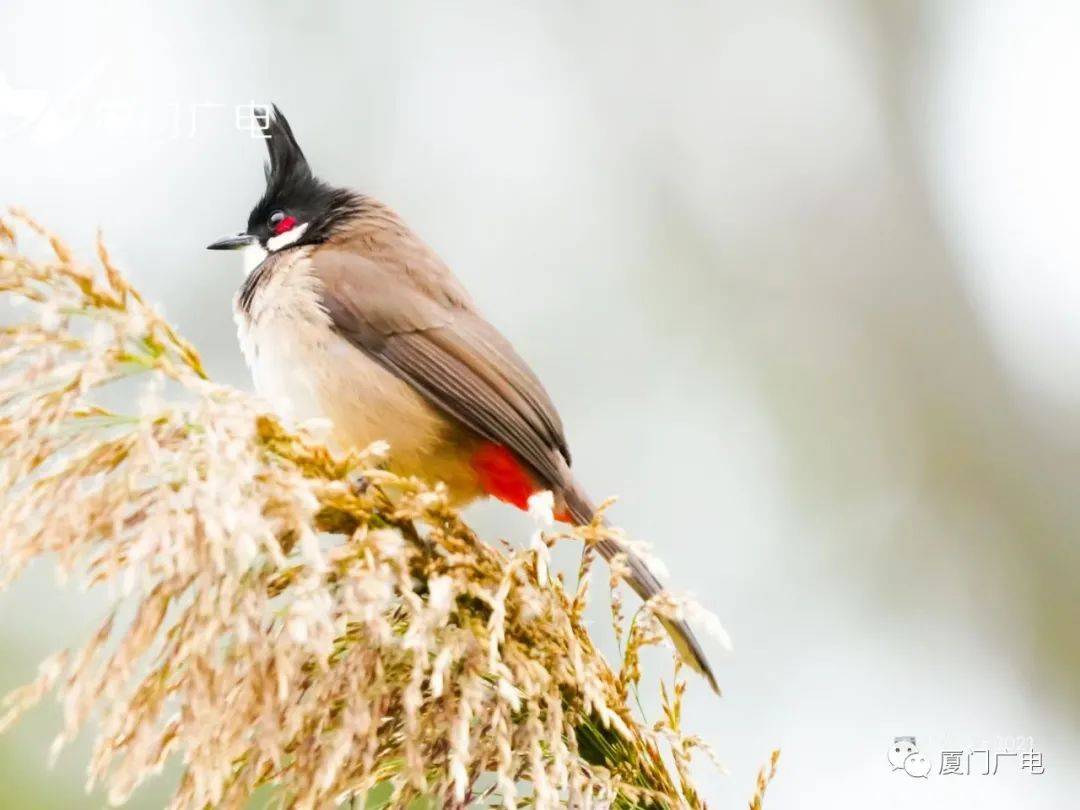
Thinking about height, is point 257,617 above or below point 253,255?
below

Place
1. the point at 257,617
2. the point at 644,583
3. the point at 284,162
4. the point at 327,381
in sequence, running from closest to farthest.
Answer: the point at 257,617 → the point at 644,583 → the point at 327,381 → the point at 284,162

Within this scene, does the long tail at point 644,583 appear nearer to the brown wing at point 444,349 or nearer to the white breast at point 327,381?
the brown wing at point 444,349

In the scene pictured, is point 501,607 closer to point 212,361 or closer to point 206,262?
point 212,361

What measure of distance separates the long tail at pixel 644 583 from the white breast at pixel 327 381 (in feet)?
1.32

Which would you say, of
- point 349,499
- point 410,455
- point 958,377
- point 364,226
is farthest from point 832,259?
point 349,499

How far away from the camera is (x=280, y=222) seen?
3.92 m

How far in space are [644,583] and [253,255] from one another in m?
1.82

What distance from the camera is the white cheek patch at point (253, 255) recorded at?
12.7 feet

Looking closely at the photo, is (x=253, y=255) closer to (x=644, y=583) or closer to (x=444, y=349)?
(x=444, y=349)

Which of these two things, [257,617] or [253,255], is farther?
[253,255]

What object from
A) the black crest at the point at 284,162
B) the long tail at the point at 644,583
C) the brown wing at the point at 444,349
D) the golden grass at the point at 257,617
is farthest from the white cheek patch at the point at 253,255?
the golden grass at the point at 257,617


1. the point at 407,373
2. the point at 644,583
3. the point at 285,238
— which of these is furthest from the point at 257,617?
the point at 285,238

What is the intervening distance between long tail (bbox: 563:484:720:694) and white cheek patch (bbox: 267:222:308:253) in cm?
128

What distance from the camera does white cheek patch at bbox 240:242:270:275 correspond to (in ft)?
12.7
